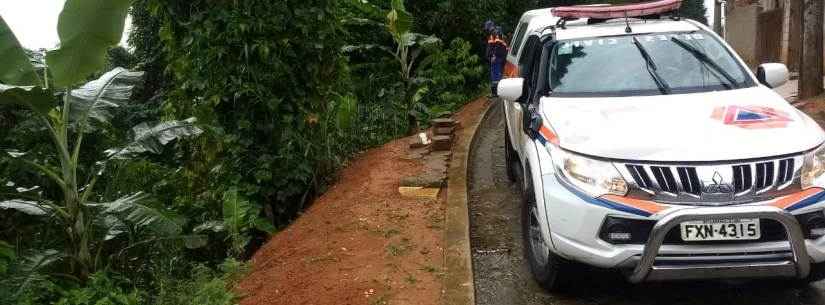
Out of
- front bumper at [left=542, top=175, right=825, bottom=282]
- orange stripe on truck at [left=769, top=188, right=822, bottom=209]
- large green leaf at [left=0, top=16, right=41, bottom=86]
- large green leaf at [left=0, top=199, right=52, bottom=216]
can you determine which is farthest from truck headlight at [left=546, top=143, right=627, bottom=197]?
large green leaf at [left=0, top=199, right=52, bottom=216]

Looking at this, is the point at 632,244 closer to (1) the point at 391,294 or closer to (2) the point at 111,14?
(1) the point at 391,294

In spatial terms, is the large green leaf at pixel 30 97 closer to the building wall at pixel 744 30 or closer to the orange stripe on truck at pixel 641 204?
the orange stripe on truck at pixel 641 204

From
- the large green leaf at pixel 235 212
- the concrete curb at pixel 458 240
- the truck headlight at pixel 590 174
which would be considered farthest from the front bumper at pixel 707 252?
the large green leaf at pixel 235 212

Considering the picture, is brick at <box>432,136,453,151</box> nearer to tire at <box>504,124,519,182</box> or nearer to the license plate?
tire at <box>504,124,519,182</box>

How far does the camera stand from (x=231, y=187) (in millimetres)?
7145

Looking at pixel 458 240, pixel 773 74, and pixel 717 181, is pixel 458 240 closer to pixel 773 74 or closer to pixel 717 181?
pixel 717 181

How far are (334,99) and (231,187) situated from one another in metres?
1.80

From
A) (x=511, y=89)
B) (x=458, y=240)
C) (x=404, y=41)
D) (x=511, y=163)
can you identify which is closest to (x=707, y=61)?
(x=511, y=89)

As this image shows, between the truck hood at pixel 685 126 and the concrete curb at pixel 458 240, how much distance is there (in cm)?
114

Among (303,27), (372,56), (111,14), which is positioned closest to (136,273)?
(303,27)

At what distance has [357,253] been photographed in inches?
216

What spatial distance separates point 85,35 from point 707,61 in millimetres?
4582

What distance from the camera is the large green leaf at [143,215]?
5871 mm

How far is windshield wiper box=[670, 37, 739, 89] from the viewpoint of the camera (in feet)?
16.7
